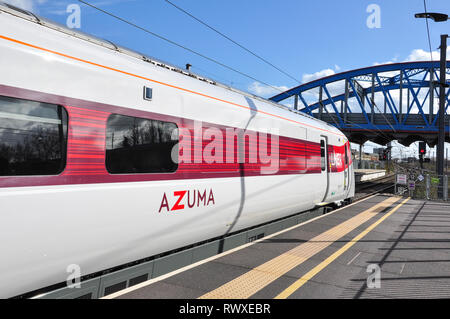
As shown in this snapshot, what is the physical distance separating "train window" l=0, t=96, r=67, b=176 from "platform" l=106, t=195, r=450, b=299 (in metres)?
1.83

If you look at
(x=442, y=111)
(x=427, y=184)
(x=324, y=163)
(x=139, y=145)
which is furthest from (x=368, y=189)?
(x=139, y=145)

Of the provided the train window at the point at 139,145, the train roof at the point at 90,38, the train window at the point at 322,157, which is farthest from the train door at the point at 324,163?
the train window at the point at 139,145

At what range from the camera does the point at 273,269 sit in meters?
5.60

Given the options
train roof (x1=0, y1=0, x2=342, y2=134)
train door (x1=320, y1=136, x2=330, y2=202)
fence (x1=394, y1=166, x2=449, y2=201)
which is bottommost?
fence (x1=394, y1=166, x2=449, y2=201)

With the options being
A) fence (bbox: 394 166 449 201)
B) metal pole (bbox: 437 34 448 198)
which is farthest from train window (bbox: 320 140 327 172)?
metal pole (bbox: 437 34 448 198)

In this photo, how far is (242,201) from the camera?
683 cm

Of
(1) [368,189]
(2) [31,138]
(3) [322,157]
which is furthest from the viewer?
(1) [368,189]

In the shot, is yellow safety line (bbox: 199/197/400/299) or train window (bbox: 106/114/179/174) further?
yellow safety line (bbox: 199/197/400/299)

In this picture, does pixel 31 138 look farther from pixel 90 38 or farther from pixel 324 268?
pixel 324 268

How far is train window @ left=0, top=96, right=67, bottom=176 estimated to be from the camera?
329 centimetres

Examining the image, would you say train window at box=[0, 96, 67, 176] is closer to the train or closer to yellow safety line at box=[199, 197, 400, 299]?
the train

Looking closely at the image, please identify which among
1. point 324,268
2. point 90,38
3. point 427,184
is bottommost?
point 324,268

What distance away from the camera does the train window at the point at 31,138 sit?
129 inches

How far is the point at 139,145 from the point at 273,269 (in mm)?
2901
